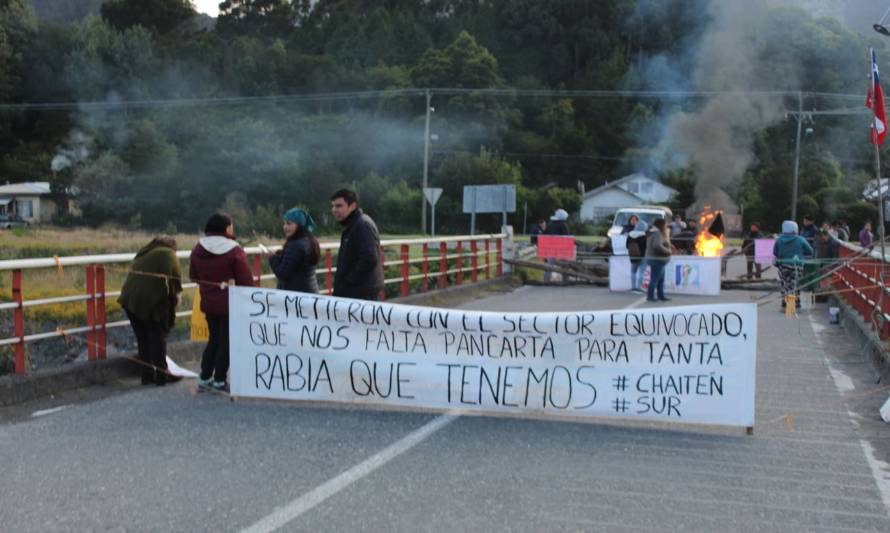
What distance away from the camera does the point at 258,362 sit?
7906 mm

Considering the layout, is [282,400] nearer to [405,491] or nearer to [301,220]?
[301,220]

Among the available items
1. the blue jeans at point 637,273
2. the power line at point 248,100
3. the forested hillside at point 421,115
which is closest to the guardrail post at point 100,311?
the blue jeans at point 637,273

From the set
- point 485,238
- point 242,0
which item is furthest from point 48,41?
point 485,238

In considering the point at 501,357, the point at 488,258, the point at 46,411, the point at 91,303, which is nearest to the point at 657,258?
the point at 488,258

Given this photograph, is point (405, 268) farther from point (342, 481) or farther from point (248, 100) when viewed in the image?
point (248, 100)

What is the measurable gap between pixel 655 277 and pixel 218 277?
1203 cm

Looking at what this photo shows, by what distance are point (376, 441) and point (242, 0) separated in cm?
14744

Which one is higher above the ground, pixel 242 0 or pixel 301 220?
pixel 242 0

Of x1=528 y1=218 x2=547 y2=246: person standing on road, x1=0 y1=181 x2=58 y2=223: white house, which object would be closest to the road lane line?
x1=528 y1=218 x2=547 y2=246: person standing on road

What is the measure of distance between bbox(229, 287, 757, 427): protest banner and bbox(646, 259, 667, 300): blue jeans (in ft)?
37.7

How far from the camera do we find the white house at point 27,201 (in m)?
71.5

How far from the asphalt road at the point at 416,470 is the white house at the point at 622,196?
74.9 metres

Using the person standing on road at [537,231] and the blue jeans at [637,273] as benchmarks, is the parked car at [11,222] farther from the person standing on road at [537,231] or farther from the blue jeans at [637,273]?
the blue jeans at [637,273]

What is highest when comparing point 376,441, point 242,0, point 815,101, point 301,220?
point 242,0
